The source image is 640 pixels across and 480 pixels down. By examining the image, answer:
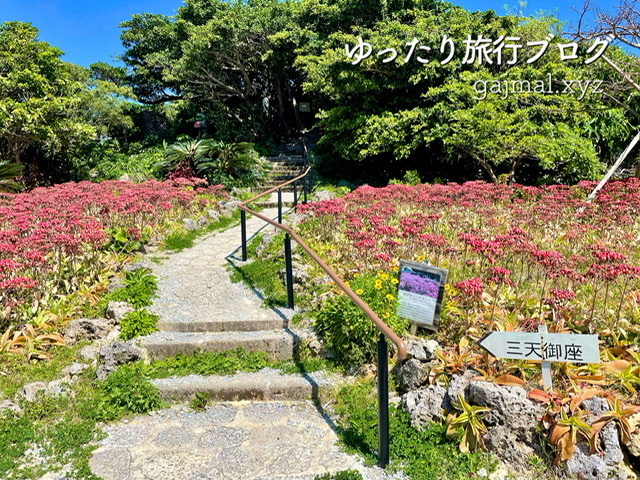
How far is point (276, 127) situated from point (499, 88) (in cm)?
1190

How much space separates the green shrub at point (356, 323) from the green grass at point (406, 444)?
49cm

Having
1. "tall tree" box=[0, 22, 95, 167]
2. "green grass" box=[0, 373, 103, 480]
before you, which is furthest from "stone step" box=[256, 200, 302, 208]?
"green grass" box=[0, 373, 103, 480]

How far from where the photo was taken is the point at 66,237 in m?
5.40

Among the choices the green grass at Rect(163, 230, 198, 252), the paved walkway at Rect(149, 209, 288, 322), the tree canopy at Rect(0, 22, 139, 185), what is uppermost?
the tree canopy at Rect(0, 22, 139, 185)

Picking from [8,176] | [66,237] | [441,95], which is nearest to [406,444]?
[66,237]

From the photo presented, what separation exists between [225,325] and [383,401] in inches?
102

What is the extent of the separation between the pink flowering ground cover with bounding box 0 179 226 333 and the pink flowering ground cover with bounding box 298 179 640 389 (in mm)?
2804

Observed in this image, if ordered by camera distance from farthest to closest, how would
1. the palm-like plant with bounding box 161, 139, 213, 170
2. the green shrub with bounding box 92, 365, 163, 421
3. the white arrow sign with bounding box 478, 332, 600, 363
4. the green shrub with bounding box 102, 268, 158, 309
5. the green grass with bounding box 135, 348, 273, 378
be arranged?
the palm-like plant with bounding box 161, 139, 213, 170
the green shrub with bounding box 102, 268, 158, 309
the green grass with bounding box 135, 348, 273, 378
the green shrub with bounding box 92, 365, 163, 421
the white arrow sign with bounding box 478, 332, 600, 363

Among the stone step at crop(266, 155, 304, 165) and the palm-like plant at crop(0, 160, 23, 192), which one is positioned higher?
the stone step at crop(266, 155, 304, 165)

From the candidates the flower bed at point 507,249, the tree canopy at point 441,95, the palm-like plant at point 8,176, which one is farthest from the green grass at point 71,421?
the tree canopy at point 441,95

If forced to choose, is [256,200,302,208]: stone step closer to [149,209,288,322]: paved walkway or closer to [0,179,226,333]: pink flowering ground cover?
[0,179,226,333]: pink flowering ground cover

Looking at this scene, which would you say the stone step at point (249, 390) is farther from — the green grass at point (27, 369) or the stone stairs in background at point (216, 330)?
the green grass at point (27, 369)

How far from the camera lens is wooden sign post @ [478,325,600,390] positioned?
10.00 ft

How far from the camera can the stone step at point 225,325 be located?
5.08m
